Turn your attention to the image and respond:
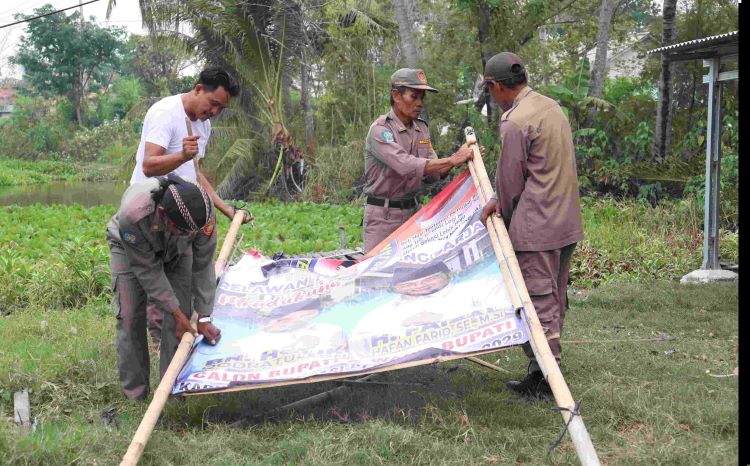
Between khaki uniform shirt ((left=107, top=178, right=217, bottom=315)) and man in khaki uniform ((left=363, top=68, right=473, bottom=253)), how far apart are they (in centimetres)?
138

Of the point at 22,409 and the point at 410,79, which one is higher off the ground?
the point at 410,79

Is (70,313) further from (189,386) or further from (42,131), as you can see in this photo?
(42,131)

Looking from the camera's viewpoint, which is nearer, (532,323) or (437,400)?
(532,323)

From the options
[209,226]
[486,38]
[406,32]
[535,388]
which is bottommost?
[535,388]

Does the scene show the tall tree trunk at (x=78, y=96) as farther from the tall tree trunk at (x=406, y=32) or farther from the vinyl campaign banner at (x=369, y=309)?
the vinyl campaign banner at (x=369, y=309)

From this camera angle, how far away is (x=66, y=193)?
2684 centimetres

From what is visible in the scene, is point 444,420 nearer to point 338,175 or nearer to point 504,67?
point 504,67

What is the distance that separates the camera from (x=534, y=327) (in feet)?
12.9

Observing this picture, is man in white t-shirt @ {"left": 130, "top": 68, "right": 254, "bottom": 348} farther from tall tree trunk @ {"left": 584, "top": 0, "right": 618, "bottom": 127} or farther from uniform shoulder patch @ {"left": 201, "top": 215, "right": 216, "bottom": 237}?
tall tree trunk @ {"left": 584, "top": 0, "right": 618, "bottom": 127}

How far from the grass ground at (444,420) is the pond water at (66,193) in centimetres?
1659

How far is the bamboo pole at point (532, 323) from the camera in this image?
3.32 meters

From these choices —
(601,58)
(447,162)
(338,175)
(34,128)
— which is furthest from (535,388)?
(34,128)

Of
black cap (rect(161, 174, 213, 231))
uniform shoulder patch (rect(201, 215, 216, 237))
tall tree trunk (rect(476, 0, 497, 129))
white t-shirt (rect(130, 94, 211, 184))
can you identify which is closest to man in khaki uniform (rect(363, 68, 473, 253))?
white t-shirt (rect(130, 94, 211, 184))

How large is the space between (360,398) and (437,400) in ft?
1.50
